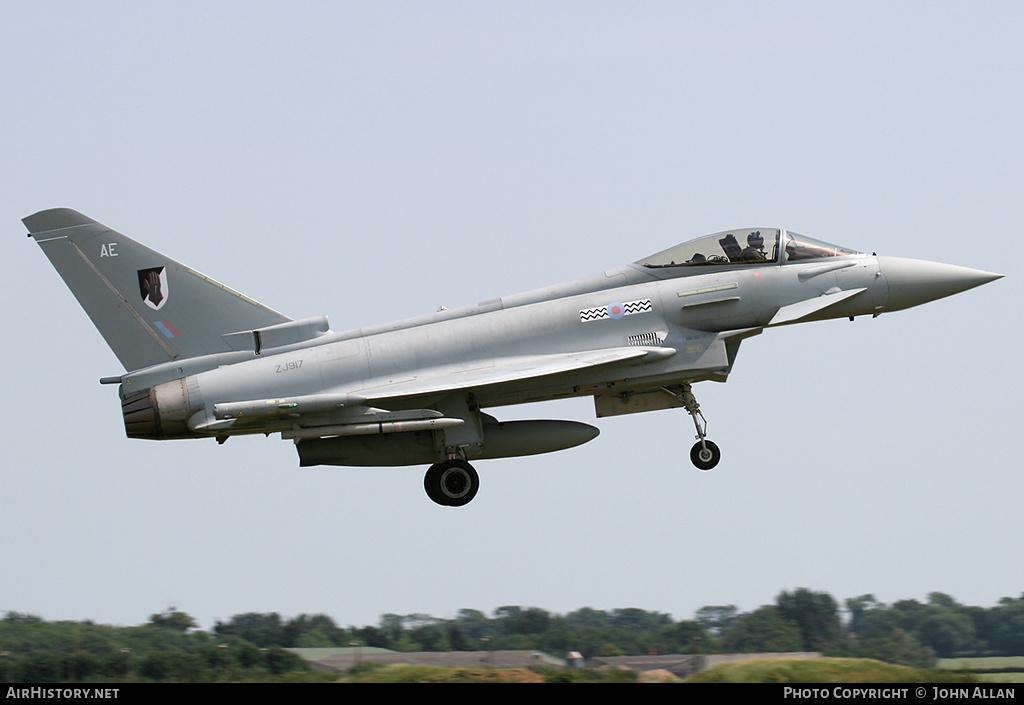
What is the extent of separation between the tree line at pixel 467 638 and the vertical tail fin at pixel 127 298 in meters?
4.04

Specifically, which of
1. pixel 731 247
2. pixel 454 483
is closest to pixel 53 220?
pixel 454 483

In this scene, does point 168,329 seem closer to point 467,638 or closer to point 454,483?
point 454,483

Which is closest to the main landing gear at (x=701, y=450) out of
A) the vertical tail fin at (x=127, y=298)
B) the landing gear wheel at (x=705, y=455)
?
the landing gear wheel at (x=705, y=455)

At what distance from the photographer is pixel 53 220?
19047 mm

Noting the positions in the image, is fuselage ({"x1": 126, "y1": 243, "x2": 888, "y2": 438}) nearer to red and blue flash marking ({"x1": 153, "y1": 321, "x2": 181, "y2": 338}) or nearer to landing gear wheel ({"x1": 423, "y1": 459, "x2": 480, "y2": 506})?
red and blue flash marking ({"x1": 153, "y1": 321, "x2": 181, "y2": 338})

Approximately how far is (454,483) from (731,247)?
5520 millimetres

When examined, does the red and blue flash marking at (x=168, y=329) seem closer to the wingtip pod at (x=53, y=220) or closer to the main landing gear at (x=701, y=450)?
the wingtip pod at (x=53, y=220)

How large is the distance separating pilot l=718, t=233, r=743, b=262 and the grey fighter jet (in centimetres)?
2

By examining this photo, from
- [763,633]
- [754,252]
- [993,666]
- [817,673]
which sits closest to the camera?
[817,673]

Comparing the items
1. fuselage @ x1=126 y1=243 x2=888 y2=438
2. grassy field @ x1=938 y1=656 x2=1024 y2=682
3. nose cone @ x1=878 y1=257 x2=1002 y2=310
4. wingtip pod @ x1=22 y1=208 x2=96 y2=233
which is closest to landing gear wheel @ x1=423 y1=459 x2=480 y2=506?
fuselage @ x1=126 y1=243 x2=888 y2=438

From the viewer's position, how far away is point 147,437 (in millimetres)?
18484

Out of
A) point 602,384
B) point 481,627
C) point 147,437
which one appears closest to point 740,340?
point 602,384
